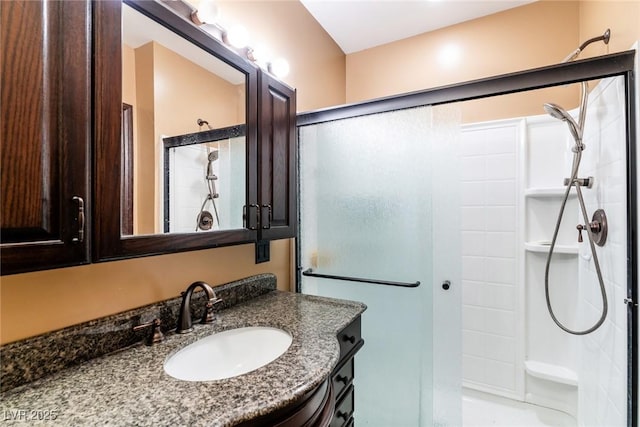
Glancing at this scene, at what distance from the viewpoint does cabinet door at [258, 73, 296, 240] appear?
1259 millimetres

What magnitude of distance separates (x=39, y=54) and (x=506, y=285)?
252 centimetres

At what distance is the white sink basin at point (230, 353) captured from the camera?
0.92 m

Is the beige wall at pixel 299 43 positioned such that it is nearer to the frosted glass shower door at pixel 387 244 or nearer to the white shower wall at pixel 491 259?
the frosted glass shower door at pixel 387 244

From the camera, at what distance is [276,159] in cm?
133

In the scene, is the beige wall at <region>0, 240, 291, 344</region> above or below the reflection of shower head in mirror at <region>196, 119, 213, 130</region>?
below

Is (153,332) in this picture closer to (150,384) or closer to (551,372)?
(150,384)

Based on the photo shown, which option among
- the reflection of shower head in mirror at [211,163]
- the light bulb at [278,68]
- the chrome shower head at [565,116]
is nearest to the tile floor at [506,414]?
the chrome shower head at [565,116]

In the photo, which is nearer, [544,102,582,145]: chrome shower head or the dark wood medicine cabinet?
the dark wood medicine cabinet

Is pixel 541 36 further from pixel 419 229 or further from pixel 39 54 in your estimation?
pixel 39 54

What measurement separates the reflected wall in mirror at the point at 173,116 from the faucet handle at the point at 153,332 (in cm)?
32

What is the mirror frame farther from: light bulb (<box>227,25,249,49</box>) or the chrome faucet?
light bulb (<box>227,25,249,49</box>)

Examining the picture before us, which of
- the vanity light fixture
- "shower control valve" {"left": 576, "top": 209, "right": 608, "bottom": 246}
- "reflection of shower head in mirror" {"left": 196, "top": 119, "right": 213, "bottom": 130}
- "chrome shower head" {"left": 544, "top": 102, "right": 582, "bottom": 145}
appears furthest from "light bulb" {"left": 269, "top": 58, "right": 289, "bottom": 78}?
"shower control valve" {"left": 576, "top": 209, "right": 608, "bottom": 246}

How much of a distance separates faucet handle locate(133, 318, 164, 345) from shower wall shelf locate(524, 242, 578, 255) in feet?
7.15

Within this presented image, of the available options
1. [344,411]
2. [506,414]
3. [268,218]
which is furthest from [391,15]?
[506,414]
